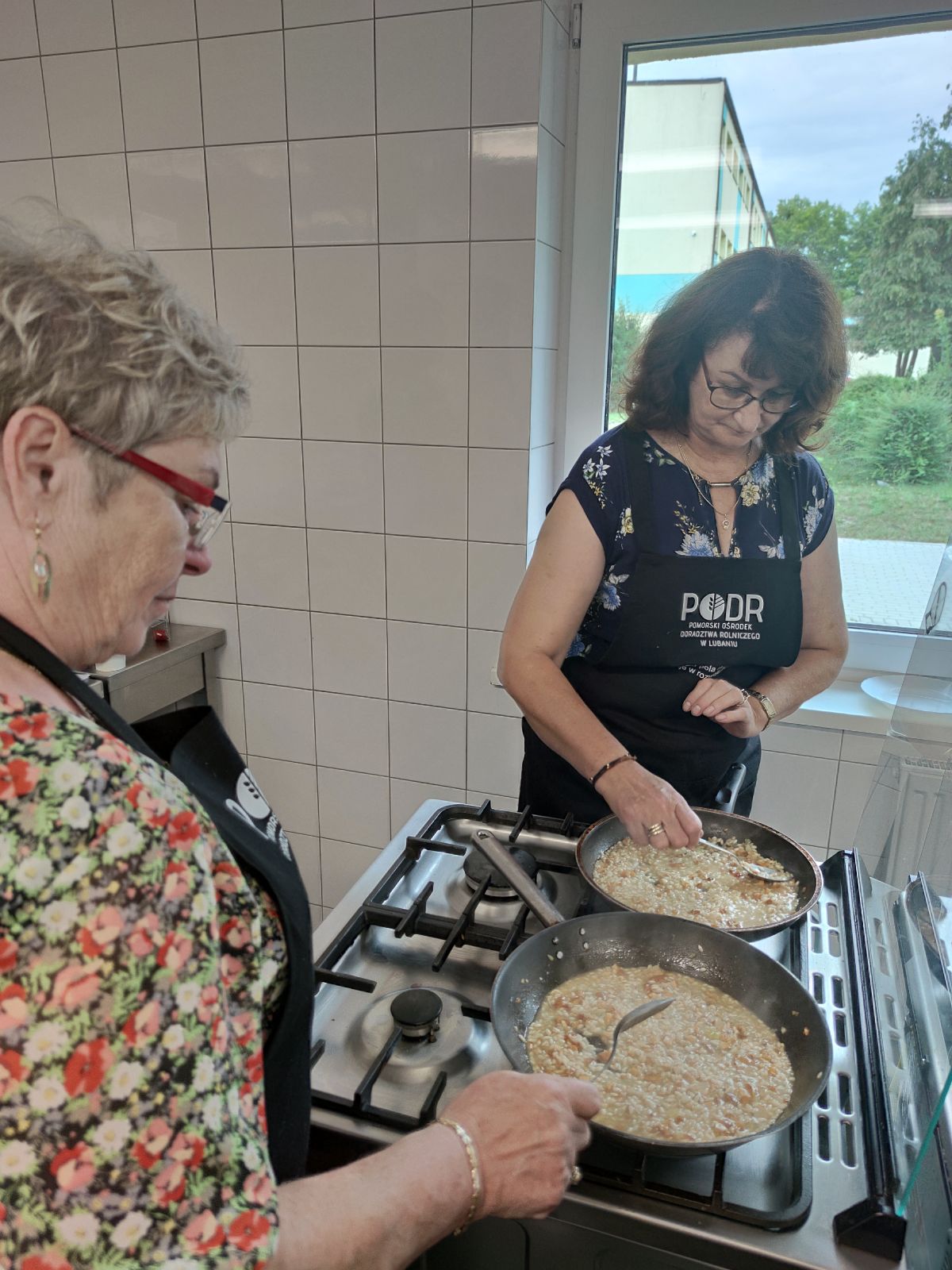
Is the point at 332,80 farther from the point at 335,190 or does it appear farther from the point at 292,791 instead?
the point at 292,791

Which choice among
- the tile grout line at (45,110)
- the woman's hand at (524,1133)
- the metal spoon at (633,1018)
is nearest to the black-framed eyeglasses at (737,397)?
the metal spoon at (633,1018)

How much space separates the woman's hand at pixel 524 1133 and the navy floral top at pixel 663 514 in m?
0.83

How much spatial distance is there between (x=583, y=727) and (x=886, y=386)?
1.23 m

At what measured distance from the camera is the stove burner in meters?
0.88

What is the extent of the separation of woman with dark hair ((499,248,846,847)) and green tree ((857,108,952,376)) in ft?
2.10

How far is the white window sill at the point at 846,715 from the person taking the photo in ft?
6.40

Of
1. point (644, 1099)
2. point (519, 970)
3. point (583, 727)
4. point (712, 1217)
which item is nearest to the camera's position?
point (712, 1217)

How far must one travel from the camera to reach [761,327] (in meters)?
1.32

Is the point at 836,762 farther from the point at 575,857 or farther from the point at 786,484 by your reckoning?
the point at 575,857

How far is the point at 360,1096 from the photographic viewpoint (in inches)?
31.0

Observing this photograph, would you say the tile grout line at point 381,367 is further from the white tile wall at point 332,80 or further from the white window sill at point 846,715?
the white window sill at point 846,715

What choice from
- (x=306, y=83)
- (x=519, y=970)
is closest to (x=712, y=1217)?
(x=519, y=970)

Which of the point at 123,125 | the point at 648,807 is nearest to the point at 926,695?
the point at 648,807

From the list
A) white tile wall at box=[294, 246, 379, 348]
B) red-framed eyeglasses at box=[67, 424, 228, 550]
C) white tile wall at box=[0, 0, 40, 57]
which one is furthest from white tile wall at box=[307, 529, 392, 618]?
red-framed eyeglasses at box=[67, 424, 228, 550]
